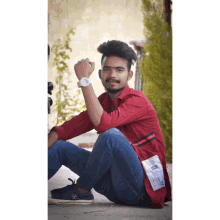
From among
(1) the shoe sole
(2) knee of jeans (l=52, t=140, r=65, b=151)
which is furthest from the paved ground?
(2) knee of jeans (l=52, t=140, r=65, b=151)

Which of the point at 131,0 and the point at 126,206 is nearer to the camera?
the point at 126,206

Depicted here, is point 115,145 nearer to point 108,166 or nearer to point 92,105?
point 108,166

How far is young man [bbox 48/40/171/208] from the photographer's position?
187 centimetres

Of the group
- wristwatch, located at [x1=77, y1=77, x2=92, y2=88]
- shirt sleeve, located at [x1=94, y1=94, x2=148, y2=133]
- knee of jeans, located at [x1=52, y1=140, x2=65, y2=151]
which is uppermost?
wristwatch, located at [x1=77, y1=77, x2=92, y2=88]

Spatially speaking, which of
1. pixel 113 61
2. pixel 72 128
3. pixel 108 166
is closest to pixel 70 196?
pixel 108 166

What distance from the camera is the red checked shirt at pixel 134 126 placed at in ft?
6.20

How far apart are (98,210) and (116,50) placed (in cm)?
121

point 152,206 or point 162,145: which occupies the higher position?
point 162,145

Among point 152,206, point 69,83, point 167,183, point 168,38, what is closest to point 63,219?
point 152,206

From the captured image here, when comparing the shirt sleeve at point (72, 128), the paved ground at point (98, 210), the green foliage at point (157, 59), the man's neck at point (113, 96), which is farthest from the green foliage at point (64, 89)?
the green foliage at point (157, 59)

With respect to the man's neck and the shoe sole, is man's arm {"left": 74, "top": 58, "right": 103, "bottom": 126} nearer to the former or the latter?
the man's neck

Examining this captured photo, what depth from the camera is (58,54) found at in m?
2.01

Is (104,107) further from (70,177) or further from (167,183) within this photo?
(167,183)

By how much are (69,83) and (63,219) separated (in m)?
1.01
